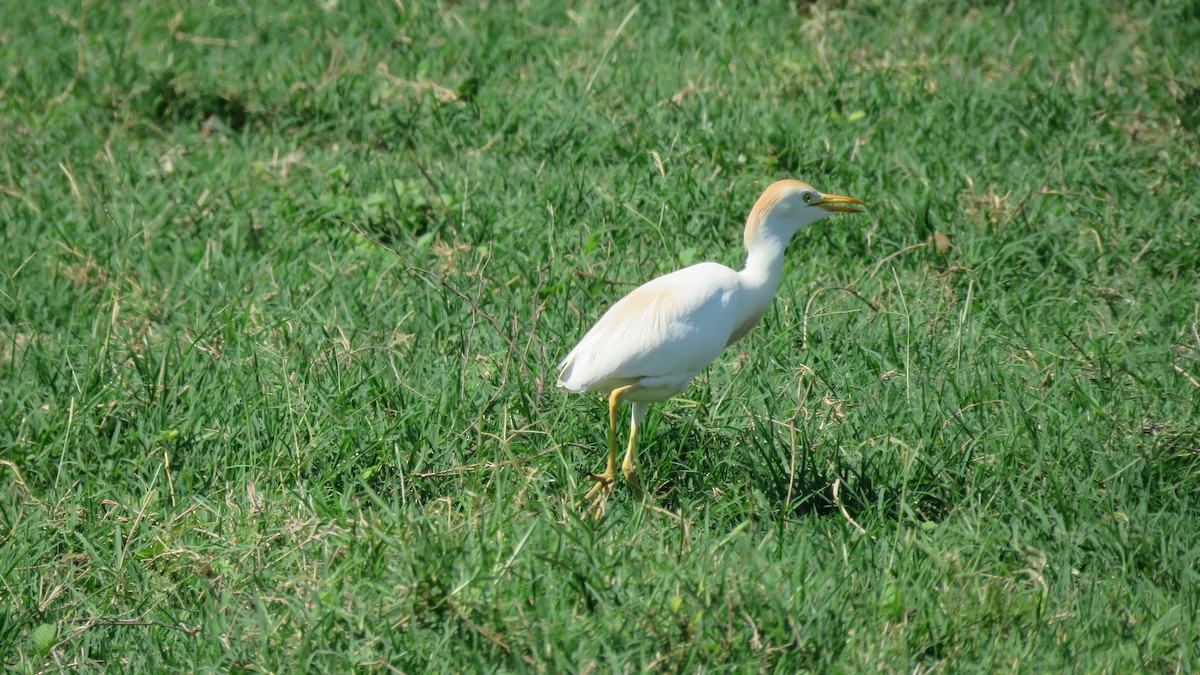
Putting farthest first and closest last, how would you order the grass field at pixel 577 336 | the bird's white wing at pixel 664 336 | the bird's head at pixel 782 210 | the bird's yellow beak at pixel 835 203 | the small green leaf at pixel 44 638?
the bird's yellow beak at pixel 835 203 < the bird's head at pixel 782 210 < the bird's white wing at pixel 664 336 < the small green leaf at pixel 44 638 < the grass field at pixel 577 336

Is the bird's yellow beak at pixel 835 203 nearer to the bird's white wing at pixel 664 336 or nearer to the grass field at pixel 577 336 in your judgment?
the bird's white wing at pixel 664 336

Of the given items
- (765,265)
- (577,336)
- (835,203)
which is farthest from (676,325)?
(577,336)

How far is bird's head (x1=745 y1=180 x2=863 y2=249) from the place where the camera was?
383 cm

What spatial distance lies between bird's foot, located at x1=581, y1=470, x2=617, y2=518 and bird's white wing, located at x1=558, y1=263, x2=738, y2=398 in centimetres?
26

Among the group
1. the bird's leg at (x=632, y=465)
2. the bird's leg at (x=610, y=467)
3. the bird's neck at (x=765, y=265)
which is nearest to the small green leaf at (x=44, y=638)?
the bird's leg at (x=610, y=467)

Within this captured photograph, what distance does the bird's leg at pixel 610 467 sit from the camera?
370 centimetres

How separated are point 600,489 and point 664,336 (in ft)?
1.67

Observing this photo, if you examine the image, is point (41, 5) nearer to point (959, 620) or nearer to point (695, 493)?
point (695, 493)

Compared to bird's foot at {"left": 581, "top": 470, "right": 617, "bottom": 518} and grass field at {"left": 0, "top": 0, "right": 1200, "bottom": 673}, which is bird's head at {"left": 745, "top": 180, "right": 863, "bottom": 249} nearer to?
grass field at {"left": 0, "top": 0, "right": 1200, "bottom": 673}

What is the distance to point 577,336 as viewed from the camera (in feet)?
14.7

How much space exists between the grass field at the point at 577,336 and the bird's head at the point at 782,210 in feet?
1.82

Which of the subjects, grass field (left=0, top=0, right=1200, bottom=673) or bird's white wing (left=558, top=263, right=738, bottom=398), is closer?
grass field (left=0, top=0, right=1200, bottom=673)

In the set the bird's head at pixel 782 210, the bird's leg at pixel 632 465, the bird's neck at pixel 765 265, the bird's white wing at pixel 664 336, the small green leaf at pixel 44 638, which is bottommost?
the small green leaf at pixel 44 638

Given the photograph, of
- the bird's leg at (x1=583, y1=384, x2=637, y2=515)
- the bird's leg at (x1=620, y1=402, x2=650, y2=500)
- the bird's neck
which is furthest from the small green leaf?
the bird's neck
